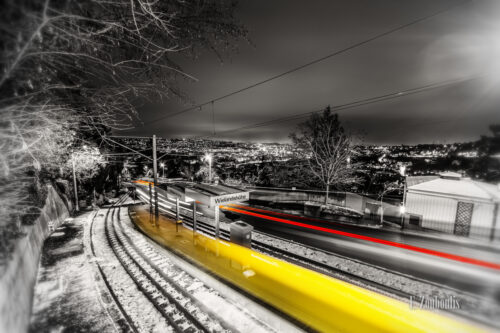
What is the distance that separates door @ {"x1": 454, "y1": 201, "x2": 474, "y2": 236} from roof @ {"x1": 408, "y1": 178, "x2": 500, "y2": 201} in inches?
26.8

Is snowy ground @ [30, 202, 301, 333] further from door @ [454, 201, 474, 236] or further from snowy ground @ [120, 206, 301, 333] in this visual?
door @ [454, 201, 474, 236]

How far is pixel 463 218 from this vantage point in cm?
1327

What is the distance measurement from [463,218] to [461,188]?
87.6 inches

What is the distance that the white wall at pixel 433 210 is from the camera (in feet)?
45.5

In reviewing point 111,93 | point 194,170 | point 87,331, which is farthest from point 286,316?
point 194,170

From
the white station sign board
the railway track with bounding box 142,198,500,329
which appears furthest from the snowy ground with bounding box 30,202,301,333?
the railway track with bounding box 142,198,500,329

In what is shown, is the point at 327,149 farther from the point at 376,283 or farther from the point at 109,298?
the point at 109,298

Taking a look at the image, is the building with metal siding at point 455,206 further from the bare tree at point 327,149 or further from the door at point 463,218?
the bare tree at point 327,149

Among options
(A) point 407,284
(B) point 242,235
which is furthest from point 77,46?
(A) point 407,284

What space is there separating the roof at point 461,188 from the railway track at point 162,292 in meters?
18.1

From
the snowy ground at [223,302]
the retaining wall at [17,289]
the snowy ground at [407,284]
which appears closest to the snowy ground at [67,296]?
the retaining wall at [17,289]

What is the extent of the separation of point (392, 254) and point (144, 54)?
11915 mm

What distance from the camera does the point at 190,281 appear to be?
5.34 m

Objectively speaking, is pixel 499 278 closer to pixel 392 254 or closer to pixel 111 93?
pixel 392 254
